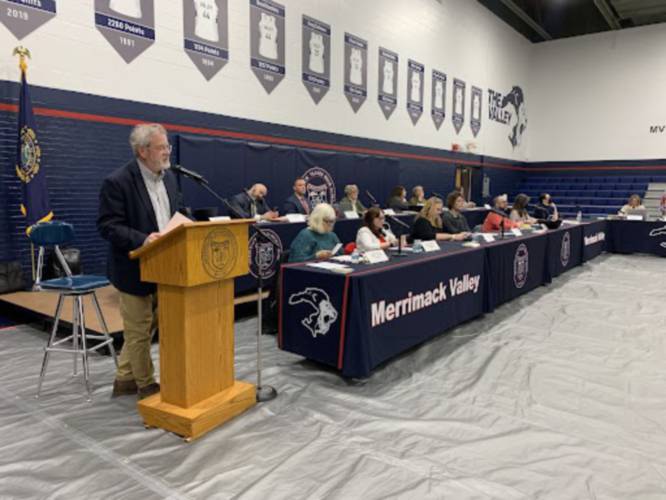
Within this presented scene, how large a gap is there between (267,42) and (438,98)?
5.52 meters

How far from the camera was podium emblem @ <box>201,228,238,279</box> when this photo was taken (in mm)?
2283

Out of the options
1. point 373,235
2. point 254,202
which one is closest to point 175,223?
point 373,235

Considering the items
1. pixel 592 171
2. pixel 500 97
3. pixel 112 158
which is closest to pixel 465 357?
pixel 112 158

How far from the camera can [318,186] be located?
7.93 meters

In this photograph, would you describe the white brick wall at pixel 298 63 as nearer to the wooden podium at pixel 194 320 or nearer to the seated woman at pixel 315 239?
the seated woman at pixel 315 239

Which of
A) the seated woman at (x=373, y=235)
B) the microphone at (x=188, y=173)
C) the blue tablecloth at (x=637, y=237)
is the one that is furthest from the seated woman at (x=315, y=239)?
the blue tablecloth at (x=637, y=237)

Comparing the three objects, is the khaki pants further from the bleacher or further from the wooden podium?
the bleacher

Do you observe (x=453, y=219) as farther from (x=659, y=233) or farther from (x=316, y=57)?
(x=659, y=233)

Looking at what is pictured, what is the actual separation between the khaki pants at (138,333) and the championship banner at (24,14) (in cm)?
323

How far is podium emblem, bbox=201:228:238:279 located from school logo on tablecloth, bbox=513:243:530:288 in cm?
368

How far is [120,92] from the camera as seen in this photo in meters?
5.16

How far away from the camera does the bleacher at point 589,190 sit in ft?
46.6

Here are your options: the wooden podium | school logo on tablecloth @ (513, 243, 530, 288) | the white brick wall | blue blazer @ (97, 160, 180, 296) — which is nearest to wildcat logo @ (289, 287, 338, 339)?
the wooden podium

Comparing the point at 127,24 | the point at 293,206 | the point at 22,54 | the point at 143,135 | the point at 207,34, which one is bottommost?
the point at 293,206
